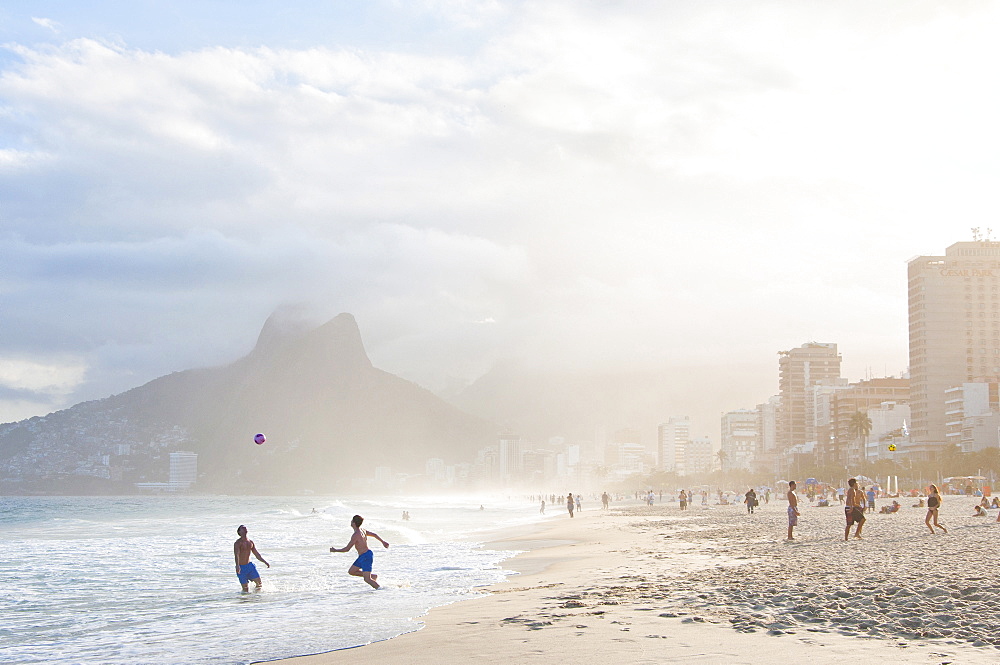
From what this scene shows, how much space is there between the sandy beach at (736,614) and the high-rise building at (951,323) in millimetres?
176318

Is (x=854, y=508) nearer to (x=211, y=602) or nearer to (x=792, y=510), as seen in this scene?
(x=792, y=510)

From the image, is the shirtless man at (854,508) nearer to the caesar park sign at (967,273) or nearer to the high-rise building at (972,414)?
the high-rise building at (972,414)

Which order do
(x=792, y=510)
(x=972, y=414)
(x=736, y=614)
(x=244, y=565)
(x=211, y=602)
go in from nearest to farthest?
(x=736, y=614)
(x=211, y=602)
(x=244, y=565)
(x=792, y=510)
(x=972, y=414)

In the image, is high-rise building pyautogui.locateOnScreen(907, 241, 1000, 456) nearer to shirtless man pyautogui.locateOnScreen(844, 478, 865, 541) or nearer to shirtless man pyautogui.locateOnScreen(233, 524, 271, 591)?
shirtless man pyautogui.locateOnScreen(844, 478, 865, 541)

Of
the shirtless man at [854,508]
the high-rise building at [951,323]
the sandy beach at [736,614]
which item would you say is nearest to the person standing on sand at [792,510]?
the shirtless man at [854,508]

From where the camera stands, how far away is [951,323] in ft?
599

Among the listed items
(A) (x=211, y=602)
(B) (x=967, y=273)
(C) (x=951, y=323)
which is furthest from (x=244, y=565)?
(B) (x=967, y=273)

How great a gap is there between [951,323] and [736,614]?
7726 inches

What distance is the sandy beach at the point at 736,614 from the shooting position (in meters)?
8.80

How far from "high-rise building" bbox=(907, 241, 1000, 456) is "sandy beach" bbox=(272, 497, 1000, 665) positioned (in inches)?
6942

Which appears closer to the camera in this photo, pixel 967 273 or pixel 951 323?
pixel 951 323

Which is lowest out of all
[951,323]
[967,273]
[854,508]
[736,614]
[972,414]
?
[736,614]

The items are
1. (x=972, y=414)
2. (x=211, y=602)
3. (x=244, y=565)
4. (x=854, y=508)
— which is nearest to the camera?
(x=211, y=602)

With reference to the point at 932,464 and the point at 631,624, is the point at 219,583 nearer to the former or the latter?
the point at 631,624
